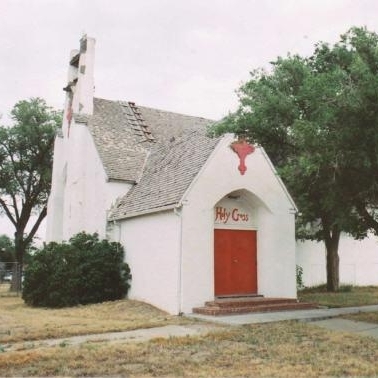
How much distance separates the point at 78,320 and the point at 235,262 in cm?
670

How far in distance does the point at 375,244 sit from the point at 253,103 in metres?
18.9

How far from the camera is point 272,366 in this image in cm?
887

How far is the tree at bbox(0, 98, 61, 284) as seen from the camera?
117 feet

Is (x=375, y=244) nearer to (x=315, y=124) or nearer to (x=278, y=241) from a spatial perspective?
(x=278, y=241)

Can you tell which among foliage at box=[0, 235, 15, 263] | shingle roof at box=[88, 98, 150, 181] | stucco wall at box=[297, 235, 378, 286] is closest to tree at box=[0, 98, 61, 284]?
shingle roof at box=[88, 98, 150, 181]

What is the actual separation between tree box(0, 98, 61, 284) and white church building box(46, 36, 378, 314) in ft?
36.4

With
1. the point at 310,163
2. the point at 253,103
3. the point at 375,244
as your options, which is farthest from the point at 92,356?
the point at 375,244

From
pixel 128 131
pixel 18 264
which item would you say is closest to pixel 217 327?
pixel 128 131

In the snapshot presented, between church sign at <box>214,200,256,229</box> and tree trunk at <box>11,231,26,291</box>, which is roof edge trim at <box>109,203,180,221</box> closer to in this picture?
church sign at <box>214,200,256,229</box>

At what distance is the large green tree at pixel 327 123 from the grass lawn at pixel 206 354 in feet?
14.5

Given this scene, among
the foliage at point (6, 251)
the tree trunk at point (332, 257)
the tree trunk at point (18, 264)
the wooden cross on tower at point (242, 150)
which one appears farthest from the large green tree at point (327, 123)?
the foliage at point (6, 251)

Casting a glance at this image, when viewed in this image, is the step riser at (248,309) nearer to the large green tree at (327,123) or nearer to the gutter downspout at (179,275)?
the gutter downspout at (179,275)

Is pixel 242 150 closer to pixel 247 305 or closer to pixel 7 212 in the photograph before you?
pixel 247 305

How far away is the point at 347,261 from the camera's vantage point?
103ft
